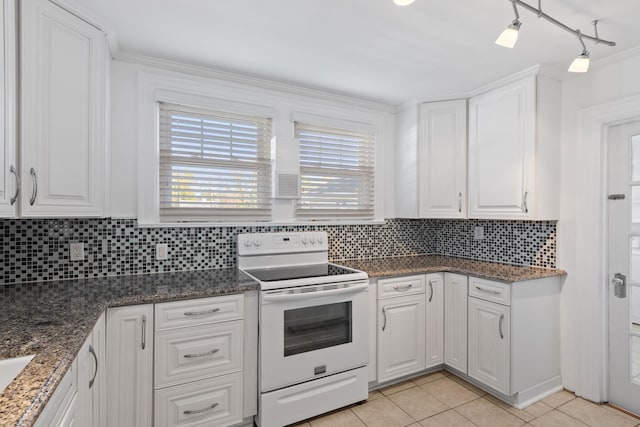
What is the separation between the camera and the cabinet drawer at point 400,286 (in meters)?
2.50

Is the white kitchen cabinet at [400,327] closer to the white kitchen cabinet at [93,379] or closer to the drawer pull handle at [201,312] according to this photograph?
the drawer pull handle at [201,312]

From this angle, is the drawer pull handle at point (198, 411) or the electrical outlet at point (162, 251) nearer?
the drawer pull handle at point (198, 411)

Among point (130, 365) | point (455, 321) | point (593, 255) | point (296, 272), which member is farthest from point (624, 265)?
point (130, 365)

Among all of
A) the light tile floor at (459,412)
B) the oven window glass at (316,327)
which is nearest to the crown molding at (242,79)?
the oven window glass at (316,327)

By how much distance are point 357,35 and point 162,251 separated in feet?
6.24

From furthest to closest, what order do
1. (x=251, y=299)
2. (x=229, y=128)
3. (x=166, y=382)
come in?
(x=229, y=128) < (x=251, y=299) < (x=166, y=382)

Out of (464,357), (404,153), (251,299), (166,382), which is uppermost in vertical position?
(404,153)

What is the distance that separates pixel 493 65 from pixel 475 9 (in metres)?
0.79

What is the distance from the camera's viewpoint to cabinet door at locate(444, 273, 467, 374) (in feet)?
8.55

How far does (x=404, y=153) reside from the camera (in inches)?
128

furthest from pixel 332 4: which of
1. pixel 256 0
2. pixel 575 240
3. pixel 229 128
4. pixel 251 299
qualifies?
pixel 575 240

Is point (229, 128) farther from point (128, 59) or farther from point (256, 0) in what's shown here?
point (256, 0)

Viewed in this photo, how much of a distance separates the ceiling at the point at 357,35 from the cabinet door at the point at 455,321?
5.27ft

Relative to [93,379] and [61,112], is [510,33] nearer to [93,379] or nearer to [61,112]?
[61,112]
